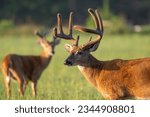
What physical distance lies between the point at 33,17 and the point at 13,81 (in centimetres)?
3943

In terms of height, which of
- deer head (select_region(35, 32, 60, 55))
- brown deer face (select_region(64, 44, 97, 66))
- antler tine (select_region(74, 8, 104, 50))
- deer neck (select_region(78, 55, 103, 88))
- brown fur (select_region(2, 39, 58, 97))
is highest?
antler tine (select_region(74, 8, 104, 50))

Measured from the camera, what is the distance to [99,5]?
2172 inches

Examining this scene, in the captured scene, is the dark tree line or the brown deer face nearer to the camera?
the brown deer face

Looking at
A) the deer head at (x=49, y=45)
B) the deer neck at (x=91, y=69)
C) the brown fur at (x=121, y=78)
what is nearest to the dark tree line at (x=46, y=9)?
the deer head at (x=49, y=45)

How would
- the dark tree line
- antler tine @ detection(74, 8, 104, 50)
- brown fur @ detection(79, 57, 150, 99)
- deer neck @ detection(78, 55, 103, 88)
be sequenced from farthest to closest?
the dark tree line < antler tine @ detection(74, 8, 104, 50) < deer neck @ detection(78, 55, 103, 88) < brown fur @ detection(79, 57, 150, 99)

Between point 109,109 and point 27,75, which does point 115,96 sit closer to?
point 109,109

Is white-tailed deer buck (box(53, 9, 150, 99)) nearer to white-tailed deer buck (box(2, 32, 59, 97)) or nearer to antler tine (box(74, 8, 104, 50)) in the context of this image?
antler tine (box(74, 8, 104, 50))

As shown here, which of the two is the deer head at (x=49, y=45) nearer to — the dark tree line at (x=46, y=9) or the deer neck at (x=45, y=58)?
the deer neck at (x=45, y=58)

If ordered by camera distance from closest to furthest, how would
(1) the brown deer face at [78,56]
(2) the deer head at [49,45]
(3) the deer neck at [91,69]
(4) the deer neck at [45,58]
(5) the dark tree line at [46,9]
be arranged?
(1) the brown deer face at [78,56] < (3) the deer neck at [91,69] < (4) the deer neck at [45,58] < (2) the deer head at [49,45] < (5) the dark tree line at [46,9]

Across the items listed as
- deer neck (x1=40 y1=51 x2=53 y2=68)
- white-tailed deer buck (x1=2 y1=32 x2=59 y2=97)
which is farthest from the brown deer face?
deer neck (x1=40 y1=51 x2=53 y2=68)

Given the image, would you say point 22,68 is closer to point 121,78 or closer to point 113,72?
point 113,72

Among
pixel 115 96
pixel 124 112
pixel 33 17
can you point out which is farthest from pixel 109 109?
pixel 33 17

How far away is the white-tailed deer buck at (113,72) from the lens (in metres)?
9.65

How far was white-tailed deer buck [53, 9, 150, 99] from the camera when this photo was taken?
380 inches
